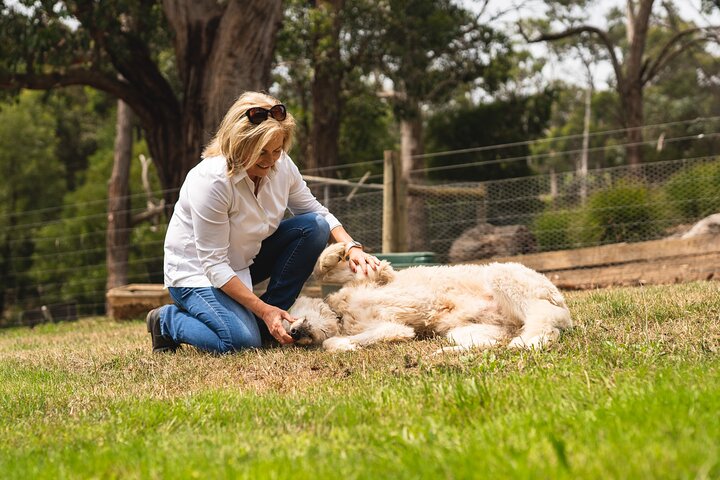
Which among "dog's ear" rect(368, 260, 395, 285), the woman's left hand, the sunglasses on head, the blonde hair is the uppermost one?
the sunglasses on head

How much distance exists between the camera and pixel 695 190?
1040 cm

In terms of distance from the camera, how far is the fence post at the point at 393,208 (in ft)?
30.7

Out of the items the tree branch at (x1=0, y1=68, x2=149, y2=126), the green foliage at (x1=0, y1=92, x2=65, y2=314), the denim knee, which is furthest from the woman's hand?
the green foliage at (x1=0, y1=92, x2=65, y2=314)

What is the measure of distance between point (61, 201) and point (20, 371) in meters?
30.7

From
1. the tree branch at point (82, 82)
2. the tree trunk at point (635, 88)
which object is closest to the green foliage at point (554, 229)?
the tree branch at point (82, 82)

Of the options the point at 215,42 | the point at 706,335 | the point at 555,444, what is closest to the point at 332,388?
the point at 555,444

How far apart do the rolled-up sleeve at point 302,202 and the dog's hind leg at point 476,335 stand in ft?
4.63

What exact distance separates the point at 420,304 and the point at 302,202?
4.44 feet

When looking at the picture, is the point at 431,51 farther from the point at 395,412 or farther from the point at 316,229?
the point at 395,412

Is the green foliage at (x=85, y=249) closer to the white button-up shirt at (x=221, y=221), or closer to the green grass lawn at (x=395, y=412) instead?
the white button-up shirt at (x=221, y=221)

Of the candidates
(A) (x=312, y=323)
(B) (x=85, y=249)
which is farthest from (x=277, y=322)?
(B) (x=85, y=249)

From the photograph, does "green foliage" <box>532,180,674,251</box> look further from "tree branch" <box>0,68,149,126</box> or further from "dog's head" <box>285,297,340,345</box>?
"dog's head" <box>285,297,340,345</box>

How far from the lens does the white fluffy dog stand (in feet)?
15.2

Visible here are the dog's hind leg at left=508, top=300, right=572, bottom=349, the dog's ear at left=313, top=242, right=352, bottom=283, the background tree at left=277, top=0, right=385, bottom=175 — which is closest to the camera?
the dog's hind leg at left=508, top=300, right=572, bottom=349
